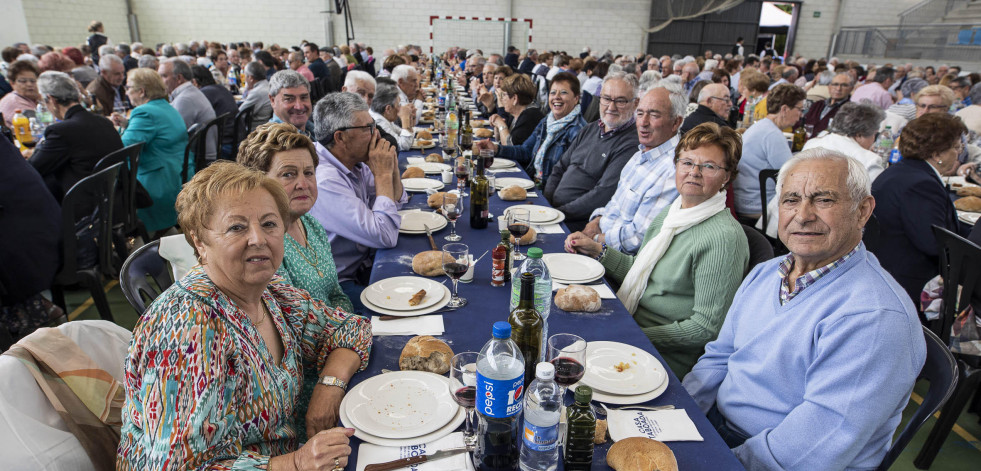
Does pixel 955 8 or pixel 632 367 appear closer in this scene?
pixel 632 367

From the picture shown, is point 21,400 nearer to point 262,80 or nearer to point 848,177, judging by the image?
point 848,177

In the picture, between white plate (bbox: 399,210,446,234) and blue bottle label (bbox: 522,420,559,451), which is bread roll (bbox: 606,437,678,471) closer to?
blue bottle label (bbox: 522,420,559,451)

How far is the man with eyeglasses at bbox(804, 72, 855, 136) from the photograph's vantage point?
6439 millimetres

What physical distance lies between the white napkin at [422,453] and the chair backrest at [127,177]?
9.43 ft

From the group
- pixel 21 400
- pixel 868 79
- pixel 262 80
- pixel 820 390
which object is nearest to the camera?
pixel 21 400

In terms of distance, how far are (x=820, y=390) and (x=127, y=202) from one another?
386 cm

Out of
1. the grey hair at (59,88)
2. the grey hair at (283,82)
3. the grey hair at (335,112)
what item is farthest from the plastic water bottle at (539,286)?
the grey hair at (59,88)

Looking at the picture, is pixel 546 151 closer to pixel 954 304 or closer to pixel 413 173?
pixel 413 173

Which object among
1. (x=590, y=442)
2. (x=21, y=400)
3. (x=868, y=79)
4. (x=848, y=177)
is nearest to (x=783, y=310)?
(x=848, y=177)

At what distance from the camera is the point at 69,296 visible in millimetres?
3865

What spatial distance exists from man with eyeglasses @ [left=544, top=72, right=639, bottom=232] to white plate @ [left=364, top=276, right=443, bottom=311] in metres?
1.79

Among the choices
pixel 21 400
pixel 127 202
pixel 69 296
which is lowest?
pixel 69 296

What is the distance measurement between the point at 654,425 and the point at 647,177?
1.79 metres

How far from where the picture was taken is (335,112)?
2.62 meters
